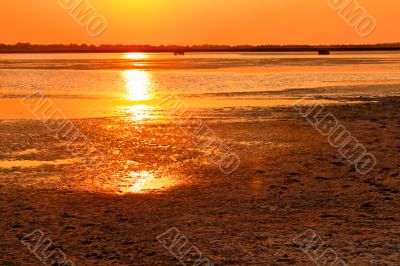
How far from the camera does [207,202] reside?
9.37 m

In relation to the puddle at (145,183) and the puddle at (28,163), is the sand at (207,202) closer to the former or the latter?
the puddle at (145,183)

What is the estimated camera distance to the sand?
706 cm

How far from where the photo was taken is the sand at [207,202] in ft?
23.2

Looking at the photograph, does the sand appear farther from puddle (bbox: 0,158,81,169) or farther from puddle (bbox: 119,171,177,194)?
puddle (bbox: 0,158,81,169)

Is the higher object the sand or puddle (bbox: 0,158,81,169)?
puddle (bbox: 0,158,81,169)

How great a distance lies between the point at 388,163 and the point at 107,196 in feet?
20.5

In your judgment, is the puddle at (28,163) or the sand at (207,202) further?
the puddle at (28,163)

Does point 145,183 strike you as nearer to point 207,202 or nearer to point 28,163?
point 207,202

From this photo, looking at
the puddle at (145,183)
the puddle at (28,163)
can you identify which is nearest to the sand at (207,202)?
the puddle at (145,183)

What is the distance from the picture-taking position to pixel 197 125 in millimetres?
19109

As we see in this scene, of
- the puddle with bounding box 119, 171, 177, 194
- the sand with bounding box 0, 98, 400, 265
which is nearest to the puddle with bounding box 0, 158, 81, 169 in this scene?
the sand with bounding box 0, 98, 400, 265

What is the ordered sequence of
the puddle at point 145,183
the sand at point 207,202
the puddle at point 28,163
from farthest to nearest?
the puddle at point 28,163
the puddle at point 145,183
the sand at point 207,202

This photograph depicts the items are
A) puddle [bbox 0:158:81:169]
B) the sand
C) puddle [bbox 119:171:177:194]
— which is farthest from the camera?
puddle [bbox 0:158:81:169]

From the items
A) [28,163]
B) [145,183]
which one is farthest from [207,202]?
[28,163]
